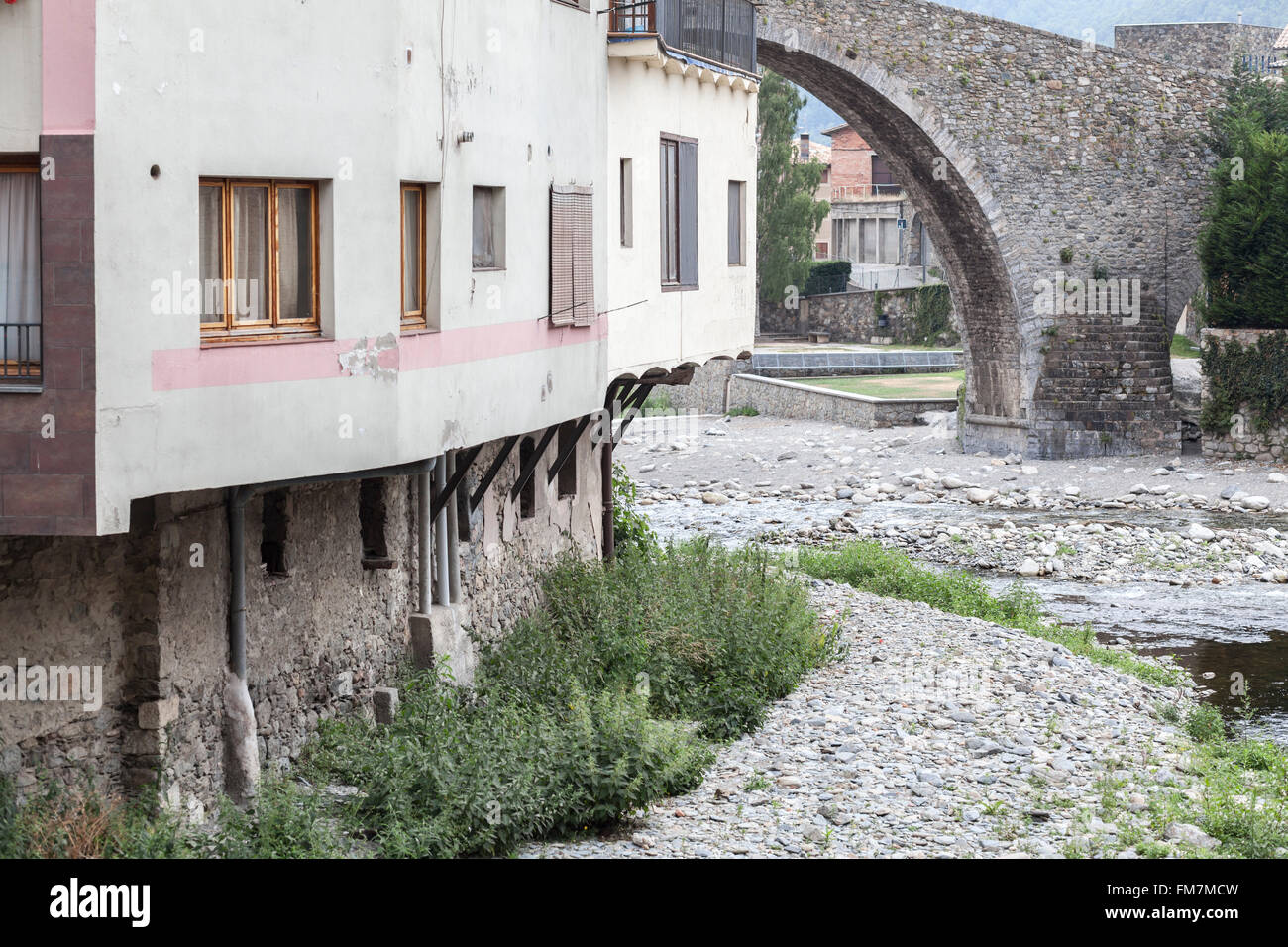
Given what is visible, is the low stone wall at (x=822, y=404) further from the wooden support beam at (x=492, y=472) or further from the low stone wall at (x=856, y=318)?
the wooden support beam at (x=492, y=472)

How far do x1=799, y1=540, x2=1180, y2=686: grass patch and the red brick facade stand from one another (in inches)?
457

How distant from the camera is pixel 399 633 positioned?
38.4 ft

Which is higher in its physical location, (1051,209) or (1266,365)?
(1051,209)

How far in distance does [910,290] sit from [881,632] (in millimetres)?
38692

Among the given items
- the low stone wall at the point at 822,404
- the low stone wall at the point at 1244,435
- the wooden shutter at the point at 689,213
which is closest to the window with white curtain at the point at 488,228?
the wooden shutter at the point at 689,213

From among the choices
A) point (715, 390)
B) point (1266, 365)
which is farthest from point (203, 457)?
point (715, 390)

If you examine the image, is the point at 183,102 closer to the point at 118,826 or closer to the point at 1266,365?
the point at 118,826

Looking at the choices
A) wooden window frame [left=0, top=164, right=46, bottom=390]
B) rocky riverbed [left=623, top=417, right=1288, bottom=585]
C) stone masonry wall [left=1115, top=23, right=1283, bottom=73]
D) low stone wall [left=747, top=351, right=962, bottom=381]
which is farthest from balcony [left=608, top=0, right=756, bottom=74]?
stone masonry wall [left=1115, top=23, right=1283, bottom=73]

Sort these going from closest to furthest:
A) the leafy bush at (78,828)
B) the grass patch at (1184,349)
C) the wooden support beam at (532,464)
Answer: the leafy bush at (78,828) < the wooden support beam at (532,464) < the grass patch at (1184,349)

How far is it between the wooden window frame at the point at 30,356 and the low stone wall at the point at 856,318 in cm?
4653

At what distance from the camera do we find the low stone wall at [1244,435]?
30.7m

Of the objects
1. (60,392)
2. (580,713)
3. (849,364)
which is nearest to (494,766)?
(580,713)

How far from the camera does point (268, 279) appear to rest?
8.73m

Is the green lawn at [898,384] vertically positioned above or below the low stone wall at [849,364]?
below
